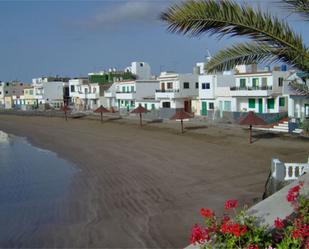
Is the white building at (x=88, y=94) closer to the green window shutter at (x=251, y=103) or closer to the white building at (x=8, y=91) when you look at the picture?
the green window shutter at (x=251, y=103)

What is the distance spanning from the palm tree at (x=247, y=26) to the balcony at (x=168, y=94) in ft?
153

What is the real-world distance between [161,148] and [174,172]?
968 cm

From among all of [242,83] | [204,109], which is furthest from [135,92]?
[242,83]

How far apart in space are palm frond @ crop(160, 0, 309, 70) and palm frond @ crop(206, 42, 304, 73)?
0.19 m

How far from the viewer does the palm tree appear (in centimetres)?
720

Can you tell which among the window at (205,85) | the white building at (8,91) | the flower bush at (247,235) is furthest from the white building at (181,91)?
the white building at (8,91)

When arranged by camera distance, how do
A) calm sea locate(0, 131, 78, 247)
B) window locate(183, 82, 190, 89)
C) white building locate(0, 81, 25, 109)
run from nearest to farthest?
calm sea locate(0, 131, 78, 247)
window locate(183, 82, 190, 89)
white building locate(0, 81, 25, 109)

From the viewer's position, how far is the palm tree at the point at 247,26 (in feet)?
23.6

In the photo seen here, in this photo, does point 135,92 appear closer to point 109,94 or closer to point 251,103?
point 109,94

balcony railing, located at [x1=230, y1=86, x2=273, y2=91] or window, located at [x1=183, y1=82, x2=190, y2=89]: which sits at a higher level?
window, located at [x1=183, y1=82, x2=190, y2=89]

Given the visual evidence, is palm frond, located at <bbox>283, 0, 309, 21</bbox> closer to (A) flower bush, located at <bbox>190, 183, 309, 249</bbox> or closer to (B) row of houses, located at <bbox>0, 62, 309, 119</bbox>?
(A) flower bush, located at <bbox>190, 183, 309, 249</bbox>

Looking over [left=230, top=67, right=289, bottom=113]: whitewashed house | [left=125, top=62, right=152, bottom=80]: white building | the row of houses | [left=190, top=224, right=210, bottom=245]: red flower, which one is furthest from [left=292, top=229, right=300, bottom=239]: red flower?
[left=125, top=62, right=152, bottom=80]: white building

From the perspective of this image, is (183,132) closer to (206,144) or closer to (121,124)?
(206,144)

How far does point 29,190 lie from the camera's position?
19406mm
